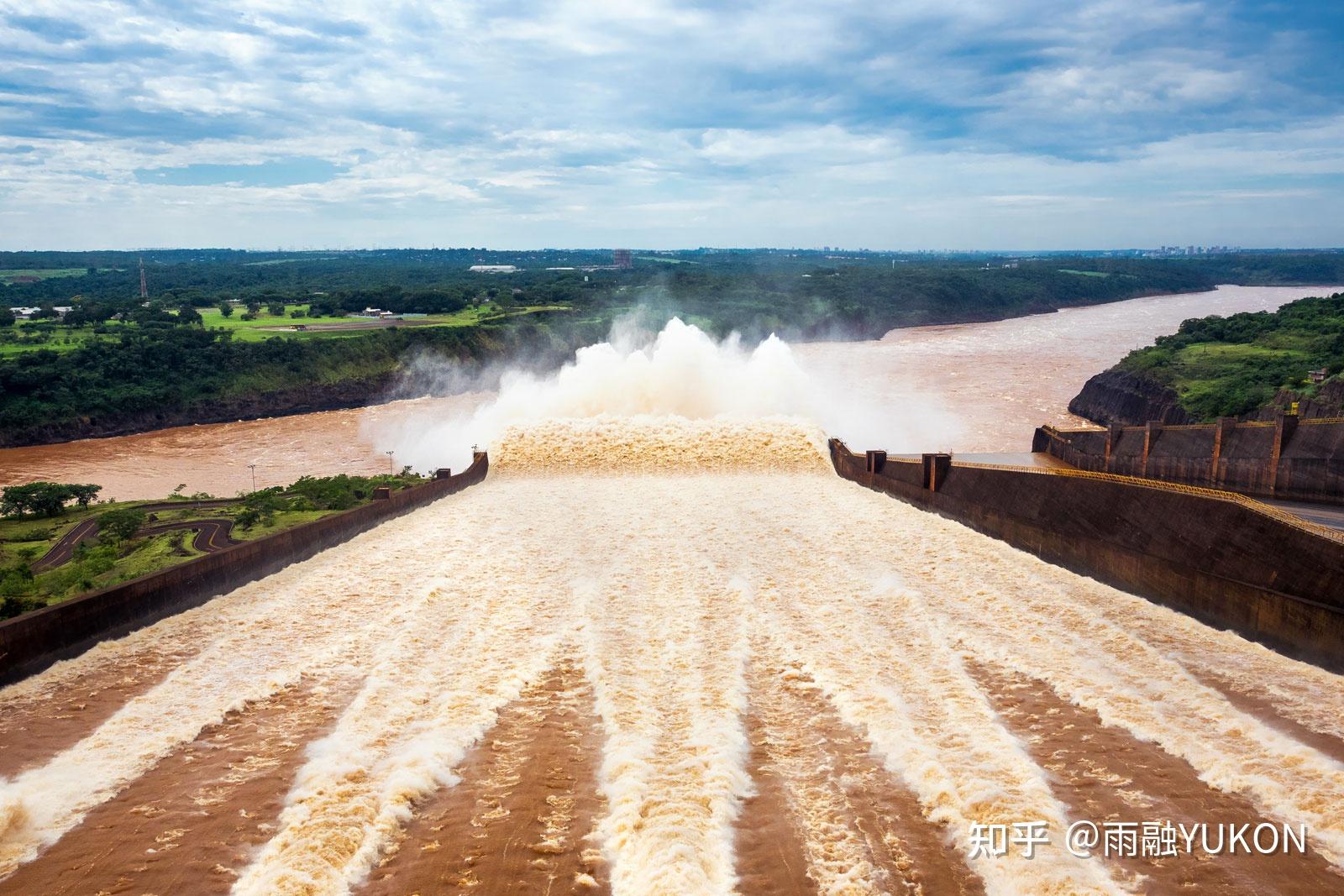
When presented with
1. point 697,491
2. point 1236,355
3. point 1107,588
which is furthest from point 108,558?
point 1236,355

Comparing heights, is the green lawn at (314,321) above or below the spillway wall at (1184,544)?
above

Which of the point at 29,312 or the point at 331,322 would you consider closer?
Answer: the point at 331,322

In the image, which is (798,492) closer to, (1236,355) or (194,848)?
(194,848)

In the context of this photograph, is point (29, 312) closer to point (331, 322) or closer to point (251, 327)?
point (251, 327)

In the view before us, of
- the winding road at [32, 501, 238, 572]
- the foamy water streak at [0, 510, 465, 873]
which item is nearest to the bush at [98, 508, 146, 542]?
the winding road at [32, 501, 238, 572]

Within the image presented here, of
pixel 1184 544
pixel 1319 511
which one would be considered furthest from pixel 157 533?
pixel 1319 511

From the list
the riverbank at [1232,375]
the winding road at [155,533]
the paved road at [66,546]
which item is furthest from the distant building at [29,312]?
the riverbank at [1232,375]

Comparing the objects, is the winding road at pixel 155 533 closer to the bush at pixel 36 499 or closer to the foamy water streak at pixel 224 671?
the bush at pixel 36 499
